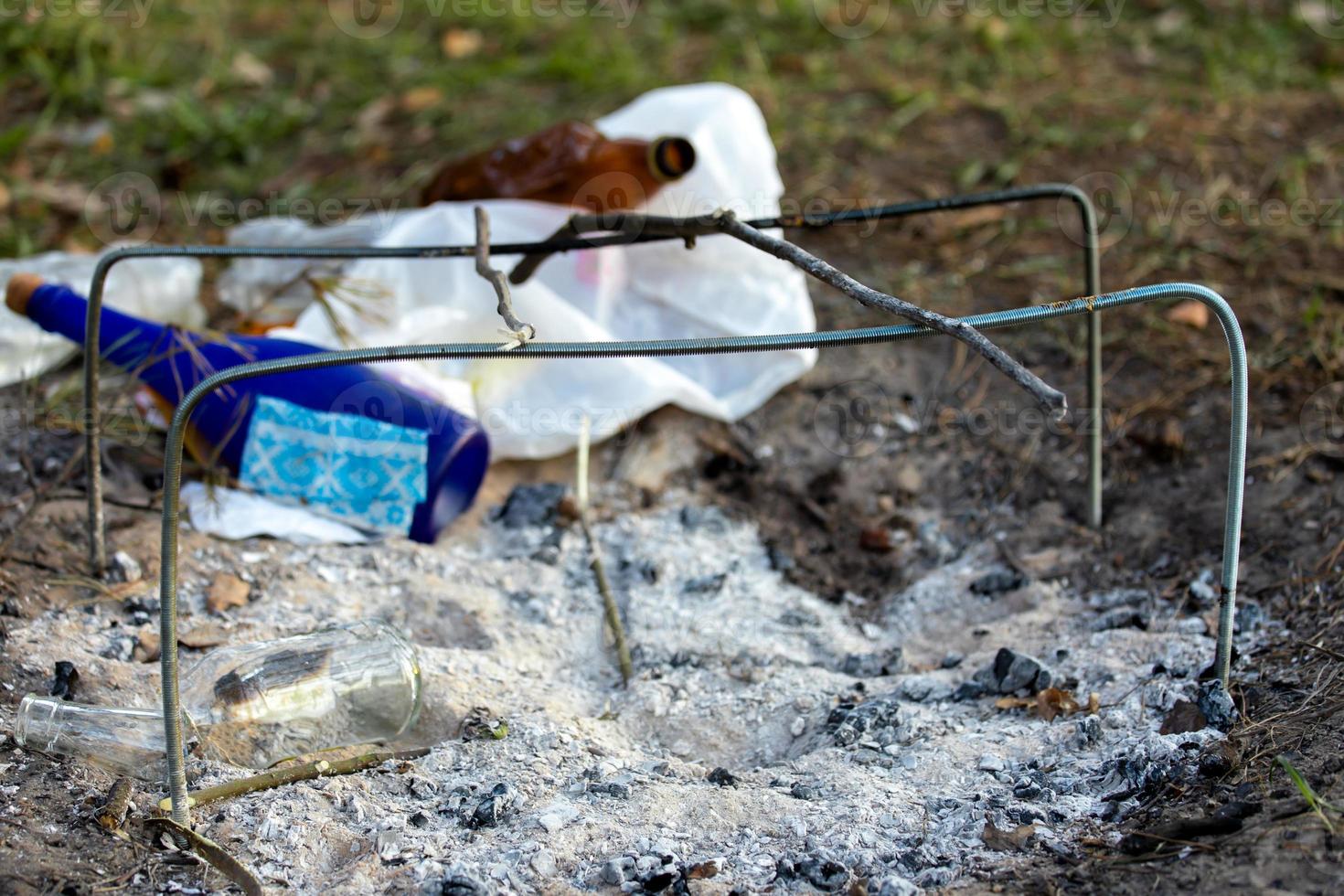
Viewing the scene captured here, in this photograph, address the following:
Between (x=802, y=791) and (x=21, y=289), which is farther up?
(x=21, y=289)

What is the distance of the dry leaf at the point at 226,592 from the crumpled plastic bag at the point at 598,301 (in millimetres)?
536

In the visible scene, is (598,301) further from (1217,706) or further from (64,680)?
(1217,706)

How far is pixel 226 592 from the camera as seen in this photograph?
2.02 metres

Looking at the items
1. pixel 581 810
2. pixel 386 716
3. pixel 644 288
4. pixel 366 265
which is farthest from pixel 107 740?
pixel 644 288

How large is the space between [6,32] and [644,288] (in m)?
2.62

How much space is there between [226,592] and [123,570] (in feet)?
0.62

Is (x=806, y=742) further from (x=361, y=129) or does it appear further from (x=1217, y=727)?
(x=361, y=129)

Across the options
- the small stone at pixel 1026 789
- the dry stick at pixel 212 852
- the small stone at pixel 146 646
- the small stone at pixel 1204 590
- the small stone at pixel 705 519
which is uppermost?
the dry stick at pixel 212 852

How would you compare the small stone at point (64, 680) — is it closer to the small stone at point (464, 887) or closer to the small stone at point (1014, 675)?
the small stone at point (464, 887)

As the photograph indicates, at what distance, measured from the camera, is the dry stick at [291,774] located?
1.54 meters

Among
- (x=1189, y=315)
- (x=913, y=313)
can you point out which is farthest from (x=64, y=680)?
(x=1189, y=315)

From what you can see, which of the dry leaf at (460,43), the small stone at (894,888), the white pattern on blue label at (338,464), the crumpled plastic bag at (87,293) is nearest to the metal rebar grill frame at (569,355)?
the white pattern on blue label at (338,464)

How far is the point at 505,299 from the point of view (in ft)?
4.99

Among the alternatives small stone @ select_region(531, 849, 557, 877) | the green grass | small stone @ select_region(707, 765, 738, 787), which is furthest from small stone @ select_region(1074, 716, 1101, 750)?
the green grass
